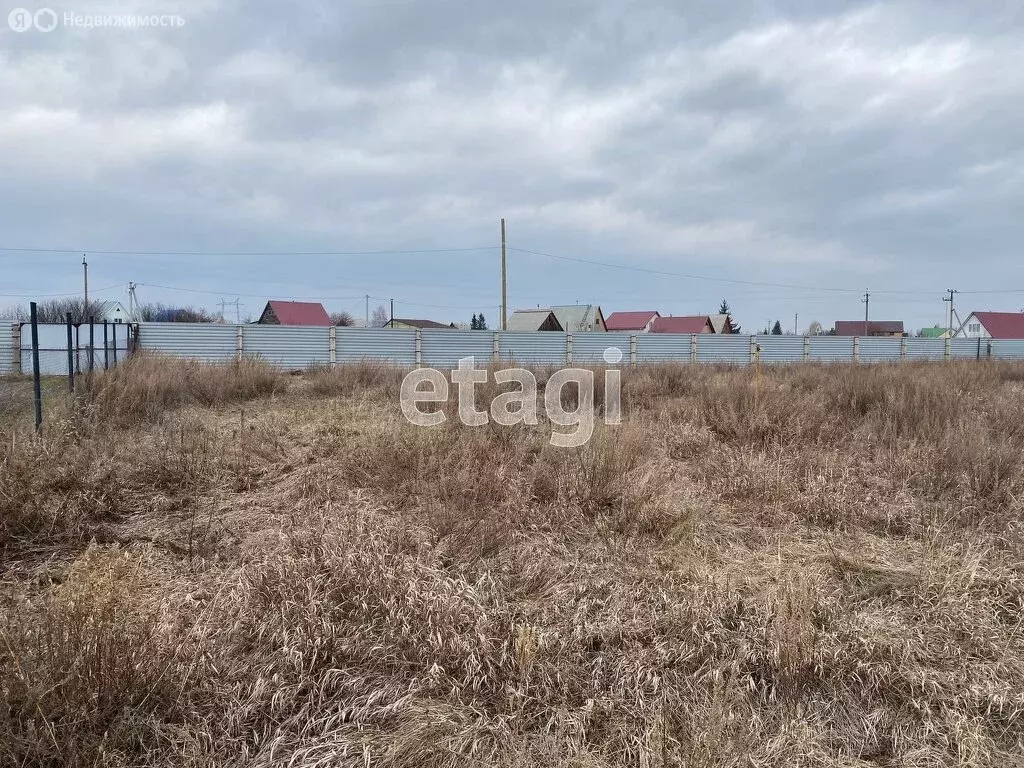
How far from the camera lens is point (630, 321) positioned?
182 ft

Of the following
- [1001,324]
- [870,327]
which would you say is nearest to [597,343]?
[1001,324]

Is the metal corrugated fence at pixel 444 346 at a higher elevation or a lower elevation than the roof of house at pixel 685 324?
lower

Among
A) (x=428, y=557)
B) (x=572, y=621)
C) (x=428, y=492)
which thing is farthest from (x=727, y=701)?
(x=428, y=492)

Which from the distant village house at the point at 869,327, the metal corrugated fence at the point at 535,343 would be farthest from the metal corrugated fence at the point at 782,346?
the distant village house at the point at 869,327

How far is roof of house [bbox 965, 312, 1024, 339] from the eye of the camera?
44.3 m

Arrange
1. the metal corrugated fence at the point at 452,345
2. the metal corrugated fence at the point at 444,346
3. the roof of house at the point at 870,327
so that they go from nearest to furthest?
the metal corrugated fence at the point at 444,346 → the metal corrugated fence at the point at 452,345 → the roof of house at the point at 870,327

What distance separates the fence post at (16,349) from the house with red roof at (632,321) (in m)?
45.7

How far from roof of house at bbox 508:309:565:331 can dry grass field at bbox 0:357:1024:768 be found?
38447 millimetres

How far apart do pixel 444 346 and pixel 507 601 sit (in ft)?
50.8

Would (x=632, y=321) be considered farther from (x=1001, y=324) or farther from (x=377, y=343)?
(x=377, y=343)

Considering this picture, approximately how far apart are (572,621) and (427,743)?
0.86m

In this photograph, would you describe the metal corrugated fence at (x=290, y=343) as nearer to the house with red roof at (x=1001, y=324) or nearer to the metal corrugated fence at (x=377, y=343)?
the metal corrugated fence at (x=377, y=343)

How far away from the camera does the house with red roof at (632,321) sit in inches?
2157

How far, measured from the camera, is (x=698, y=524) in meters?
3.38
